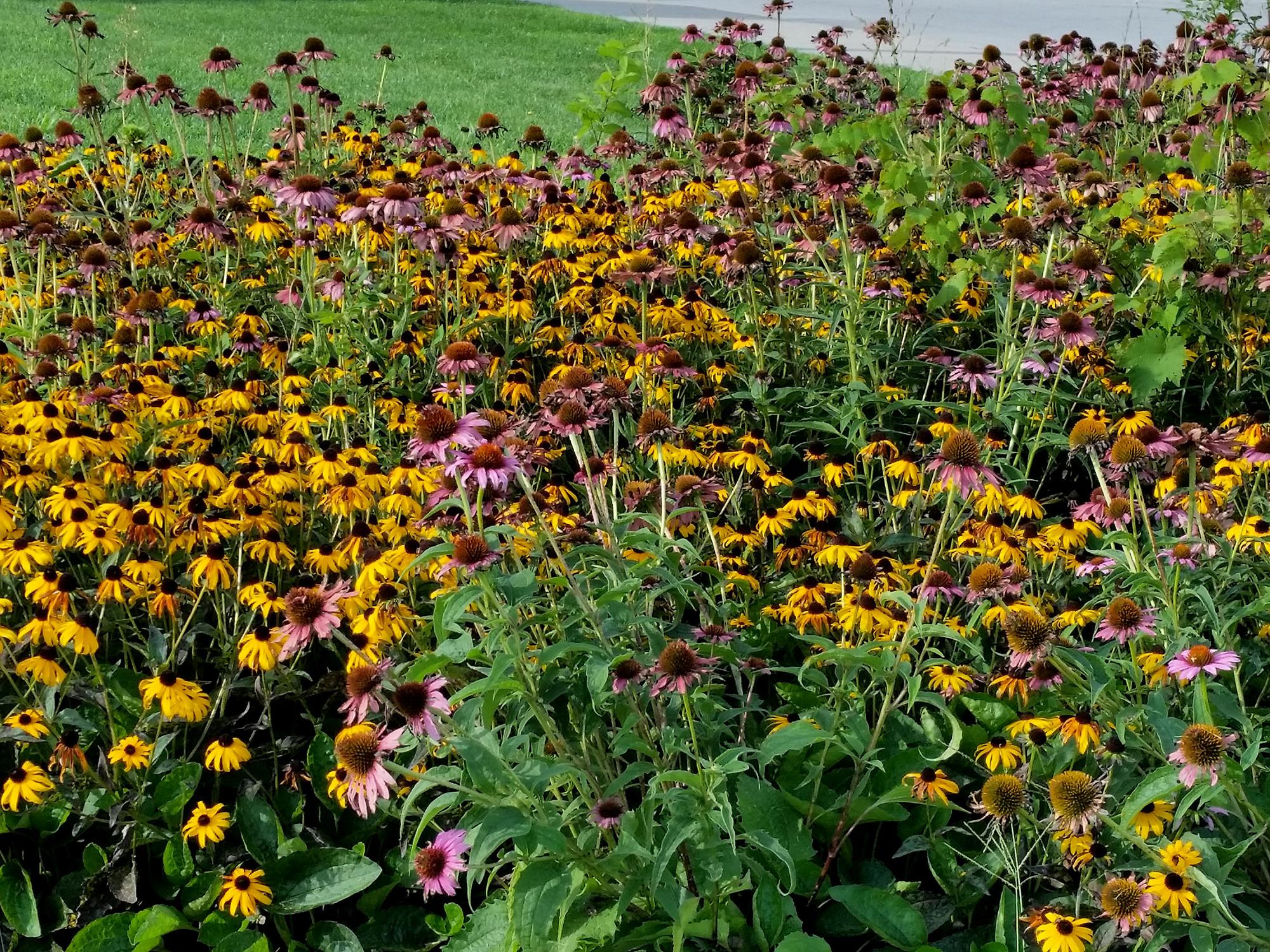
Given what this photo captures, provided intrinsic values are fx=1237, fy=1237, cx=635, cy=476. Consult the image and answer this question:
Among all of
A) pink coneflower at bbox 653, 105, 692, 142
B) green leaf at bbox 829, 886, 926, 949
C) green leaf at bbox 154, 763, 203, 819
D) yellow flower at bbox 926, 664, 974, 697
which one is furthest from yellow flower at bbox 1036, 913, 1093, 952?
pink coneflower at bbox 653, 105, 692, 142

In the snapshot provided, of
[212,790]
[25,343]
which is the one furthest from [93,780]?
[25,343]

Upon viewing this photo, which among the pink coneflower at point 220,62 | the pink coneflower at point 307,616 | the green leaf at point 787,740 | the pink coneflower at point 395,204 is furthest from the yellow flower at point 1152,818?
the pink coneflower at point 220,62

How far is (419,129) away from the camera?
6.76 metres

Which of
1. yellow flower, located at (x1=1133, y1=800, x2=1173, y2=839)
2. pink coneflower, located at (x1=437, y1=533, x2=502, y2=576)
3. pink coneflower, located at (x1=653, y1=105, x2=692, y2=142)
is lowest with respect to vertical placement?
yellow flower, located at (x1=1133, y1=800, x2=1173, y2=839)

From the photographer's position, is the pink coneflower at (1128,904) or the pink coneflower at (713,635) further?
the pink coneflower at (713,635)

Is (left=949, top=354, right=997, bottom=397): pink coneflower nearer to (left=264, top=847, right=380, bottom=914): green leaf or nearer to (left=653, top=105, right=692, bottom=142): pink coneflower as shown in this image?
(left=264, top=847, right=380, bottom=914): green leaf

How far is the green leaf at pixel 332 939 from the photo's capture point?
7.61 feet

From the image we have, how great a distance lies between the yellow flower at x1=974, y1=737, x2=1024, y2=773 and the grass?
6.30m

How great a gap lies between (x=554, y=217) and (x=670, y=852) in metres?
3.27

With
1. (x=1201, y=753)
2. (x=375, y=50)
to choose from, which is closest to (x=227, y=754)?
(x=1201, y=753)

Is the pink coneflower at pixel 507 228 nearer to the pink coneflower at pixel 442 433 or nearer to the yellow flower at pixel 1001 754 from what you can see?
the pink coneflower at pixel 442 433

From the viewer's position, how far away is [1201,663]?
2033mm

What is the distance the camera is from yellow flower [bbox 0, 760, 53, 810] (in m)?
2.32

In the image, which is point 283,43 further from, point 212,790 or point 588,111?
point 212,790
